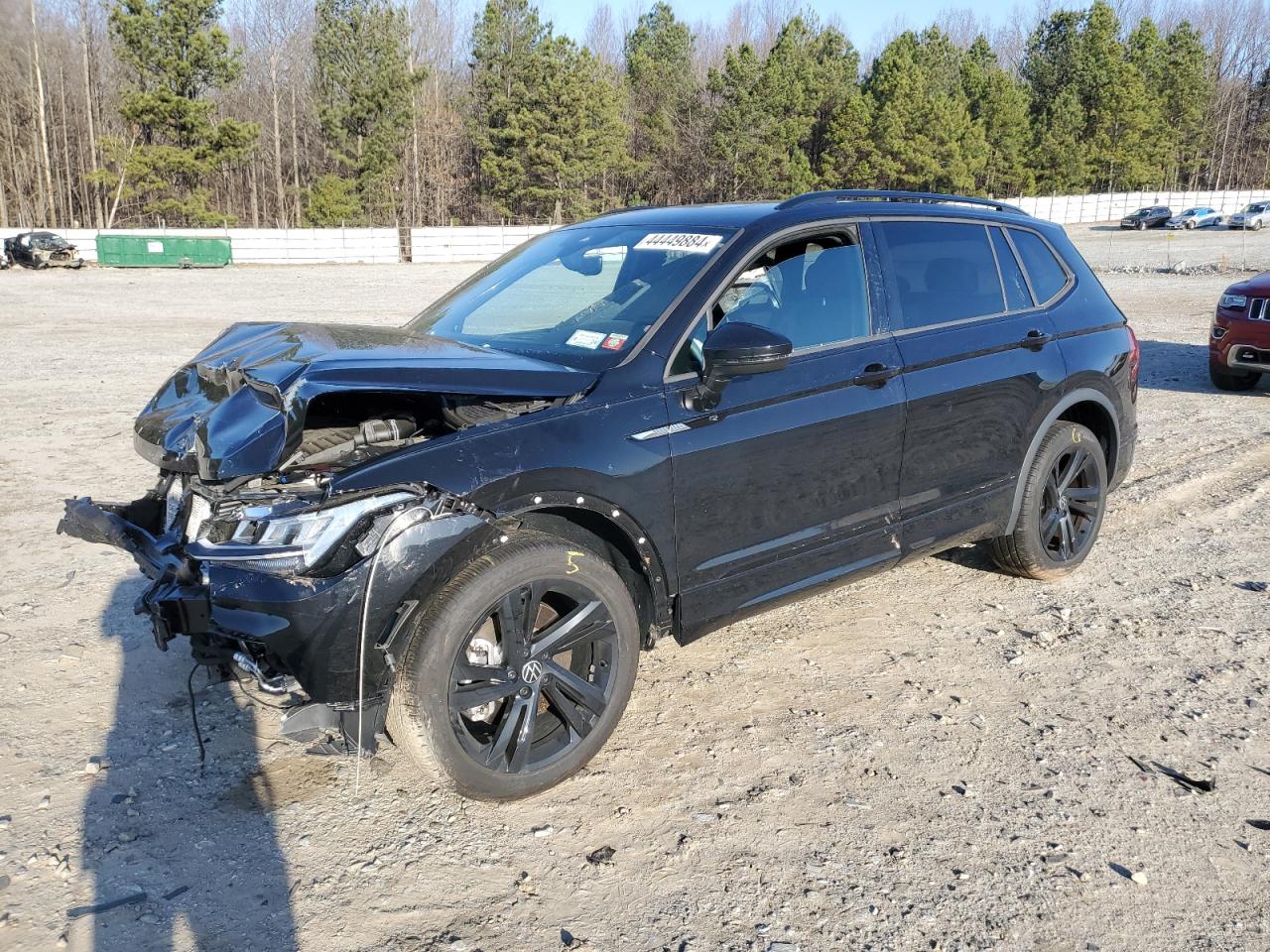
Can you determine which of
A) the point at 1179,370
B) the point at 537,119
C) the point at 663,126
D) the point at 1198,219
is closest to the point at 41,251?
the point at 537,119

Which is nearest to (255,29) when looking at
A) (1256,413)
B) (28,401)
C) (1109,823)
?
(28,401)

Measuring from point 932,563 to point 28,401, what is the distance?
897 centimetres

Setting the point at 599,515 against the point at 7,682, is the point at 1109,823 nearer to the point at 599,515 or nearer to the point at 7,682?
the point at 599,515

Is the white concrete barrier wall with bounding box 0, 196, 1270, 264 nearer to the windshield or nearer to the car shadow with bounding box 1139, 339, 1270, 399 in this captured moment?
the car shadow with bounding box 1139, 339, 1270, 399

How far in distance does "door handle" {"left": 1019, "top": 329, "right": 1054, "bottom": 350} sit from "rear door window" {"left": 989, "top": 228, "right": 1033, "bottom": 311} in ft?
0.46

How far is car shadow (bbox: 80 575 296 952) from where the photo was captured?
9.24 feet

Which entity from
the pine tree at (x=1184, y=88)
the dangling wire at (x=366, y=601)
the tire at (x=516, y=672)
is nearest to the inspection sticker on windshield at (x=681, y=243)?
the tire at (x=516, y=672)

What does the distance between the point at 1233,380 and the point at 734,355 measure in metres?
9.26

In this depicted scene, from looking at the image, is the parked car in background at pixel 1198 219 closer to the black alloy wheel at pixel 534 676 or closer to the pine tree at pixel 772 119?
the pine tree at pixel 772 119

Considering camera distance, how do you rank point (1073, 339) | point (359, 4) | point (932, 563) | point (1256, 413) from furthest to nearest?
point (359, 4)
point (1256, 413)
point (932, 563)
point (1073, 339)

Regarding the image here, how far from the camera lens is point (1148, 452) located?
26.7 ft

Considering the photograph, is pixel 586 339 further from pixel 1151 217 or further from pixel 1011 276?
pixel 1151 217

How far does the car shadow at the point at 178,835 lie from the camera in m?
2.82

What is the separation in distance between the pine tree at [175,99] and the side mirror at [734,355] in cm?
4967
